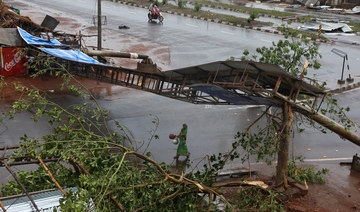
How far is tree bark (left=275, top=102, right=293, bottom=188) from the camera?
888 cm

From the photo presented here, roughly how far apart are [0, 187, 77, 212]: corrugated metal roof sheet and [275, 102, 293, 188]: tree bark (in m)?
4.77

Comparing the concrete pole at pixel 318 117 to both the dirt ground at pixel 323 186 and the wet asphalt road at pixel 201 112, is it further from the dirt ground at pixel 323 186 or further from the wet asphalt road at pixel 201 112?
the wet asphalt road at pixel 201 112

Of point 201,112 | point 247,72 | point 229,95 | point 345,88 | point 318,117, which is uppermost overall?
point 247,72

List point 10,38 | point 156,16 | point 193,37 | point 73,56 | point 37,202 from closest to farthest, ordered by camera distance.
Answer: point 37,202 → point 73,56 → point 10,38 → point 193,37 → point 156,16

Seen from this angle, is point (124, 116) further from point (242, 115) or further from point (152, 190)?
point (152, 190)

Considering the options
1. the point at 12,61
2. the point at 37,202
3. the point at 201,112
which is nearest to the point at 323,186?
the point at 201,112

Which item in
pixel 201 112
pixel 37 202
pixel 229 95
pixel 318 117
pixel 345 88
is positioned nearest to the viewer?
pixel 37 202

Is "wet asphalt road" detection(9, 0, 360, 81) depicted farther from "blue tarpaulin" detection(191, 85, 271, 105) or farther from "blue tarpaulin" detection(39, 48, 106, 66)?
"blue tarpaulin" detection(191, 85, 271, 105)

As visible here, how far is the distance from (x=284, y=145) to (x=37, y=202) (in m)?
5.58

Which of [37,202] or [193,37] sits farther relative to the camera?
[193,37]

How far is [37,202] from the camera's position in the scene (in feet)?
20.1

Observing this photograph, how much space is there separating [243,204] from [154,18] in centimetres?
2548

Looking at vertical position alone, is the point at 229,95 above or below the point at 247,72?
below

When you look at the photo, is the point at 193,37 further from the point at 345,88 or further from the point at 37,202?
the point at 37,202
